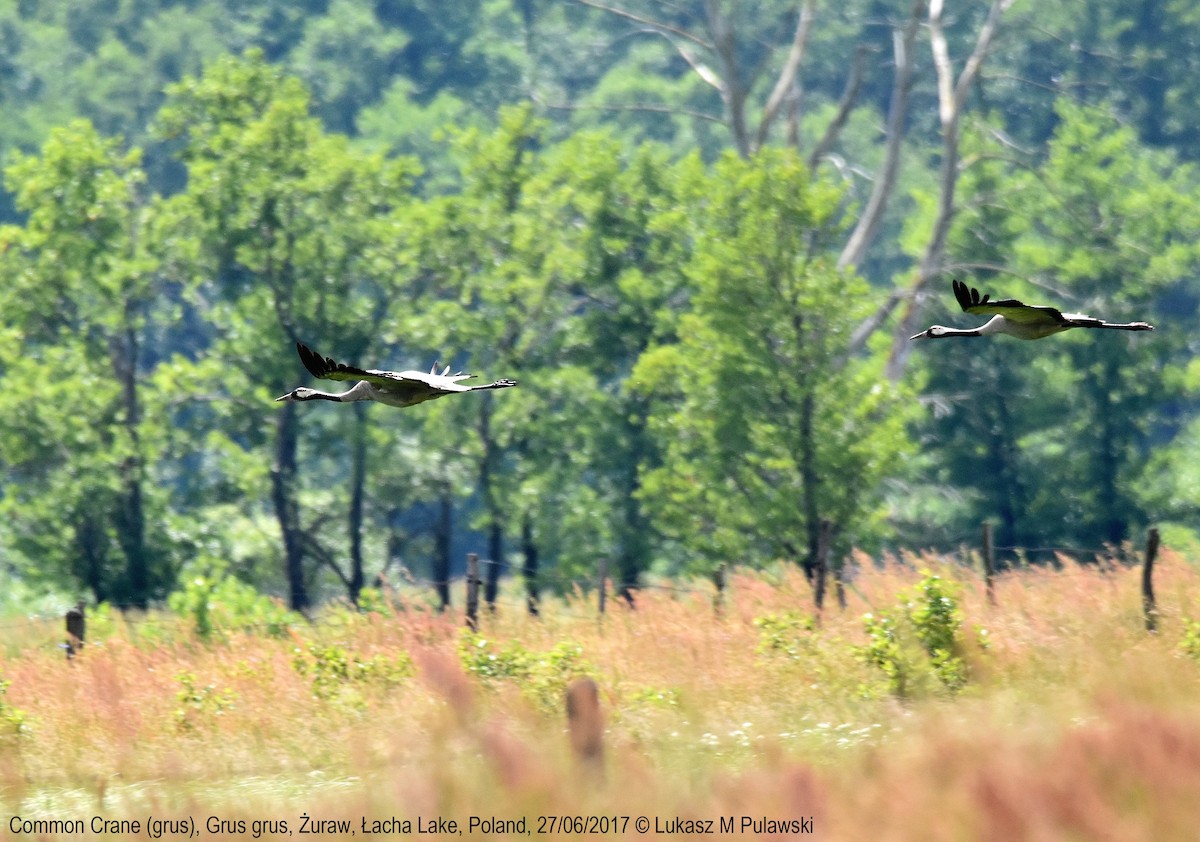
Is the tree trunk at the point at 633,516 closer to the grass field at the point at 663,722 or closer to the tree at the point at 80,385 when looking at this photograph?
the tree at the point at 80,385

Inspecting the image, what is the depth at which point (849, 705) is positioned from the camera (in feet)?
42.0

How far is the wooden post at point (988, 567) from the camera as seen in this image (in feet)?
49.8

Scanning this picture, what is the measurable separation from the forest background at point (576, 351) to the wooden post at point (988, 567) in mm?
6916

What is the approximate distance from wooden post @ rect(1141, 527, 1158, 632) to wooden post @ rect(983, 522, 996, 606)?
1.31m

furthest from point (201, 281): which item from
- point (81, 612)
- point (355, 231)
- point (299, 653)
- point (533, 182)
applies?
point (299, 653)

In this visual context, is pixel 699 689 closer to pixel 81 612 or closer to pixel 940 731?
pixel 940 731

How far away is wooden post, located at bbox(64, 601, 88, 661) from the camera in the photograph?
1634 cm

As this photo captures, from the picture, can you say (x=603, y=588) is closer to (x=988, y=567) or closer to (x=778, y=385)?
(x=988, y=567)

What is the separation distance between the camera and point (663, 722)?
12.6m

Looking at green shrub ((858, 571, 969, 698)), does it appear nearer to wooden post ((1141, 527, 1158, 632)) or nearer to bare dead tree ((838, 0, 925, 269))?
wooden post ((1141, 527, 1158, 632))

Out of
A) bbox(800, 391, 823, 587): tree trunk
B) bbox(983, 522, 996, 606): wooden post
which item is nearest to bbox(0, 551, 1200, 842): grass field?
bbox(983, 522, 996, 606): wooden post

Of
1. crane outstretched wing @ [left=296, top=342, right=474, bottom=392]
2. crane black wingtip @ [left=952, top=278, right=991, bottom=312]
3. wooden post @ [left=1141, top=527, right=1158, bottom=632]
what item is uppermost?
crane black wingtip @ [left=952, top=278, right=991, bottom=312]

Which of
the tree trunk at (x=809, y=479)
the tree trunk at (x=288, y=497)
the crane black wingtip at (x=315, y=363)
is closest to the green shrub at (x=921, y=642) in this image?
the crane black wingtip at (x=315, y=363)

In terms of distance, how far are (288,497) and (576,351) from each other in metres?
6.00
